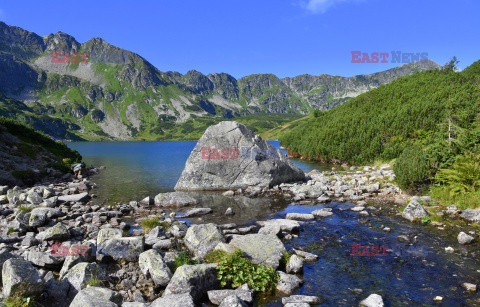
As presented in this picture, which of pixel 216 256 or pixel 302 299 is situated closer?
pixel 302 299

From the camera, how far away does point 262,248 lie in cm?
1094

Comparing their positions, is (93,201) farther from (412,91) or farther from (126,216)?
(412,91)

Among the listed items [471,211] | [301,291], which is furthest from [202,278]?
[471,211]

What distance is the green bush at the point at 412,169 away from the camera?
19.1 m

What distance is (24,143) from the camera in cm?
3703

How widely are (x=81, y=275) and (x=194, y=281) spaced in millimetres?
3714

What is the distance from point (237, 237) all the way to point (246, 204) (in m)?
9.80

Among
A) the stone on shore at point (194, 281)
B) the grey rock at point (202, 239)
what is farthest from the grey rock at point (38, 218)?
the stone on shore at point (194, 281)

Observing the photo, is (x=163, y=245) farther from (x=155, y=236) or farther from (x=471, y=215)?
(x=471, y=215)

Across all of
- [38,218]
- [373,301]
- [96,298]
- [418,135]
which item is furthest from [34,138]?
[418,135]

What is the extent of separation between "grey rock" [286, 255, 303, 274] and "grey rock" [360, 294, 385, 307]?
255cm

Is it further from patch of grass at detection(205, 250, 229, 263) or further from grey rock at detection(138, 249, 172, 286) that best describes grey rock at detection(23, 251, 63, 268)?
patch of grass at detection(205, 250, 229, 263)

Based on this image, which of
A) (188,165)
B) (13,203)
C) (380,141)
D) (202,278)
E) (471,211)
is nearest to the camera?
(202,278)

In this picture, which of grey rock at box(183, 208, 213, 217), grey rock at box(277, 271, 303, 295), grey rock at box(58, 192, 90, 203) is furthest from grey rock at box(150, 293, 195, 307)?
grey rock at box(58, 192, 90, 203)
